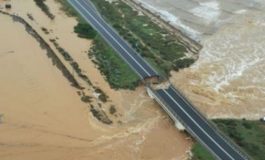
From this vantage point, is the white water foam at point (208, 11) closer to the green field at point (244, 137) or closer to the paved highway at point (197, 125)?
the paved highway at point (197, 125)

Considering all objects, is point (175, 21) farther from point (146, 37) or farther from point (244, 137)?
point (244, 137)

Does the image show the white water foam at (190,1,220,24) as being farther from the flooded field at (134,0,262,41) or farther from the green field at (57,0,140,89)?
the green field at (57,0,140,89)

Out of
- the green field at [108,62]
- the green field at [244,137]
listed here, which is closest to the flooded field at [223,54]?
the green field at [244,137]

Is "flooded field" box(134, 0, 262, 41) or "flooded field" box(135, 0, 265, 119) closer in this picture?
"flooded field" box(135, 0, 265, 119)

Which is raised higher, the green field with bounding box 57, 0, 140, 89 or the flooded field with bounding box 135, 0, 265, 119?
the green field with bounding box 57, 0, 140, 89

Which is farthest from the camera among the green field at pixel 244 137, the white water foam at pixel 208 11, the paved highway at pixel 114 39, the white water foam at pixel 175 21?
the white water foam at pixel 208 11

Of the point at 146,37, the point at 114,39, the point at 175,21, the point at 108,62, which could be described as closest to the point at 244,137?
the point at 108,62

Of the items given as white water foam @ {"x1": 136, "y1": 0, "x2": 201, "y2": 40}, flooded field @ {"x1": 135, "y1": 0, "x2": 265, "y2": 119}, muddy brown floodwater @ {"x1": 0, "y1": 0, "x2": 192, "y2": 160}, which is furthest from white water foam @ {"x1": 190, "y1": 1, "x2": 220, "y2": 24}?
muddy brown floodwater @ {"x1": 0, "y1": 0, "x2": 192, "y2": 160}

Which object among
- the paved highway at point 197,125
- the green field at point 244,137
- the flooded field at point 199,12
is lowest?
the green field at point 244,137
